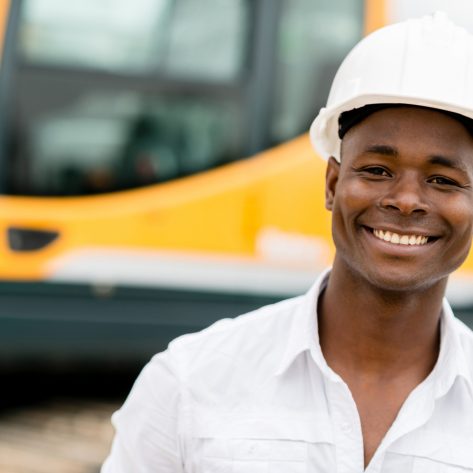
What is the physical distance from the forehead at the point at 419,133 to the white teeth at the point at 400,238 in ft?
0.47

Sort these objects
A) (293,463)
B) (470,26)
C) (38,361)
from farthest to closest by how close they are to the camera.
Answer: (38,361) < (470,26) < (293,463)

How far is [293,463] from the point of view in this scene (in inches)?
75.1

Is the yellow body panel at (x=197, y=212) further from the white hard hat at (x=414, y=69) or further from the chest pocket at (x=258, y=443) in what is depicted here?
the chest pocket at (x=258, y=443)

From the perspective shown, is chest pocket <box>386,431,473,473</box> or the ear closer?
chest pocket <box>386,431,473,473</box>

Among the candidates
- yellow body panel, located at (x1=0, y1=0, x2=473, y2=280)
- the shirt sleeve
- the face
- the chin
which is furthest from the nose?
yellow body panel, located at (x1=0, y1=0, x2=473, y2=280)

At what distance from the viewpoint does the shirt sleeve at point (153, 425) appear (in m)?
2.00

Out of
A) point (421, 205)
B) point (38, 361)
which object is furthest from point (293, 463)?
point (38, 361)

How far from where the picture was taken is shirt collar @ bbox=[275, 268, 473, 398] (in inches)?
78.2

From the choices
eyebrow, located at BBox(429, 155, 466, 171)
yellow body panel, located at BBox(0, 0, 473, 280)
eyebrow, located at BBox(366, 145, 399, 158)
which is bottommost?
yellow body panel, located at BBox(0, 0, 473, 280)

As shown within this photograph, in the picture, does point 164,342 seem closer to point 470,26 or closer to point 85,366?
point 85,366

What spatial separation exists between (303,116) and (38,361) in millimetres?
1992

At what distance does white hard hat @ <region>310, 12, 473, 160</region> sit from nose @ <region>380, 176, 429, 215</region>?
5.5 inches

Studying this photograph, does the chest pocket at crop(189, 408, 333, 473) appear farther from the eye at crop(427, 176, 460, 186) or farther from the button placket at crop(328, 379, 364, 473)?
the eye at crop(427, 176, 460, 186)

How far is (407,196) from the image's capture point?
1919mm
